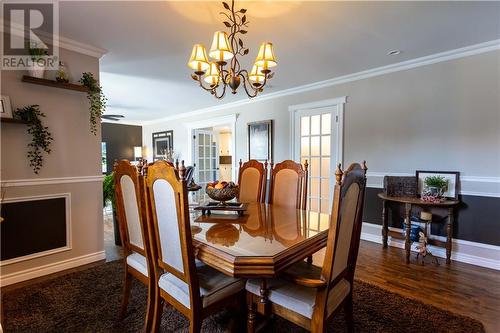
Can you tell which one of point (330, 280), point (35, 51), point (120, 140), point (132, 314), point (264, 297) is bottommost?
→ point (132, 314)

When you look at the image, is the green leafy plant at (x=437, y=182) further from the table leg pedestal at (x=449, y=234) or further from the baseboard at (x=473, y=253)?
the baseboard at (x=473, y=253)

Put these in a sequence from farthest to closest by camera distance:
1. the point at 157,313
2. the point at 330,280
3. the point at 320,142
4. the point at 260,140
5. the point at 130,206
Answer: the point at 260,140 → the point at 320,142 → the point at 130,206 → the point at 157,313 → the point at 330,280

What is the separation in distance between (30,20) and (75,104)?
796mm

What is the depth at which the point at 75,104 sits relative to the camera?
8.95 feet

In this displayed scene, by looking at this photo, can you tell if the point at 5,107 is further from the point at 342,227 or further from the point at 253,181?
the point at 342,227

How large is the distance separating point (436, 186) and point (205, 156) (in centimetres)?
489

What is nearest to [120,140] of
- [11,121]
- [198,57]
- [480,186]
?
[11,121]

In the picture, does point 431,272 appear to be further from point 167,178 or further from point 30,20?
point 30,20

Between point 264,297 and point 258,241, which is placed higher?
point 258,241

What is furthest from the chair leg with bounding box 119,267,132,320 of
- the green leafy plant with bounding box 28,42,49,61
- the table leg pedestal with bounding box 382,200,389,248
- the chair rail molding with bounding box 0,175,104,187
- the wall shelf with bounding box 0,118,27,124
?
the table leg pedestal with bounding box 382,200,389,248

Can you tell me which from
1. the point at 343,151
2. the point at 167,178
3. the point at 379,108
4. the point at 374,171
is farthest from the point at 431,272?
the point at 167,178

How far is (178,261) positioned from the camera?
1.33 metres

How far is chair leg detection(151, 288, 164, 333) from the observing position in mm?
1507

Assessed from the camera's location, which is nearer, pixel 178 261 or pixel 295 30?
pixel 178 261
